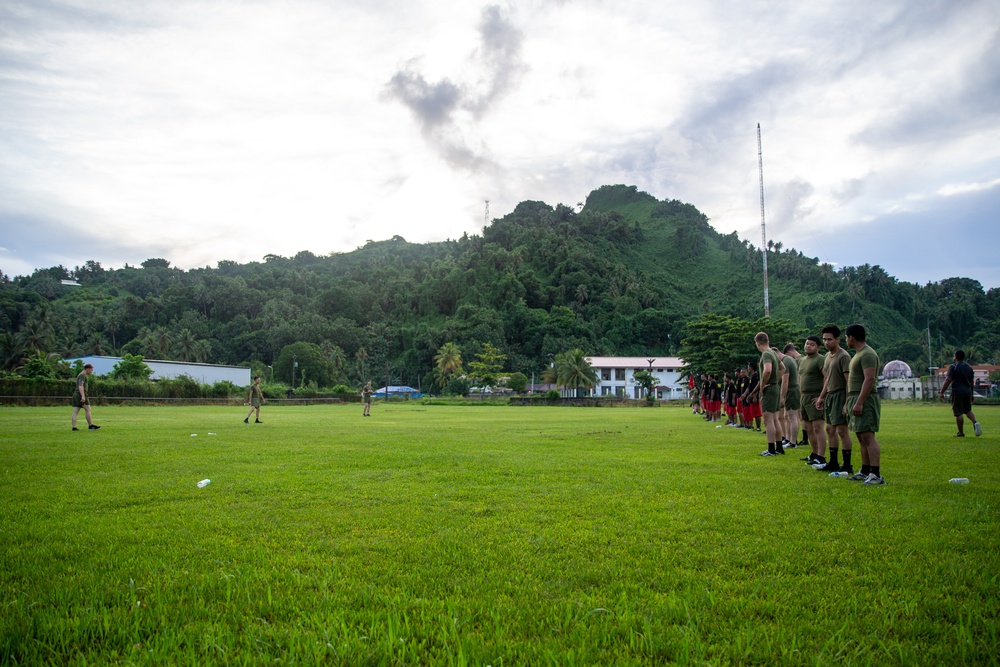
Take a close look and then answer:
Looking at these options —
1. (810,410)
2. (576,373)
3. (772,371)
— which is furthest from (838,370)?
(576,373)

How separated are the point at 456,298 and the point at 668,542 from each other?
466ft

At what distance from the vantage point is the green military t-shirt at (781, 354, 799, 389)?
12.2 metres

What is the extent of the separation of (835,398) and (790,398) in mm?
4173

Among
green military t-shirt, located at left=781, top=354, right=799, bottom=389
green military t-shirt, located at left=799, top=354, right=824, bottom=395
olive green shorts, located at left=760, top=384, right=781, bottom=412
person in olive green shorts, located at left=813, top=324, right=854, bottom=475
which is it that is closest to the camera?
person in olive green shorts, located at left=813, top=324, right=854, bottom=475

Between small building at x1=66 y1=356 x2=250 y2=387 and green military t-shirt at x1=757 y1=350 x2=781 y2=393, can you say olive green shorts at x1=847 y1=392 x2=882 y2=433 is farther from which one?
small building at x1=66 y1=356 x2=250 y2=387

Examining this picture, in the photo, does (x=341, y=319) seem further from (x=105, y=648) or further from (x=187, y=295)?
(x=105, y=648)

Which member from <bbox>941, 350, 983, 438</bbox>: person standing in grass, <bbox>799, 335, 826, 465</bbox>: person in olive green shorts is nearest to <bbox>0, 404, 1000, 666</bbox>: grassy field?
<bbox>799, 335, 826, 465</bbox>: person in olive green shorts

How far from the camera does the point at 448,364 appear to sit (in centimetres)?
10969

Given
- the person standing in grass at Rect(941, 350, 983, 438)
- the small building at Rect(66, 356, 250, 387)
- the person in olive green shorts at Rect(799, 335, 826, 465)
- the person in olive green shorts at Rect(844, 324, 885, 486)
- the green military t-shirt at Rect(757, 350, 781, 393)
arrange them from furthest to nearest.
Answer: the small building at Rect(66, 356, 250, 387) < the person standing in grass at Rect(941, 350, 983, 438) < the green military t-shirt at Rect(757, 350, 781, 393) < the person in olive green shorts at Rect(799, 335, 826, 465) < the person in olive green shorts at Rect(844, 324, 885, 486)

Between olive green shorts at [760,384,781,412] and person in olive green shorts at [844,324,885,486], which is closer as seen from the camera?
person in olive green shorts at [844,324,885,486]

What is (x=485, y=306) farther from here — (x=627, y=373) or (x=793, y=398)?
(x=793, y=398)

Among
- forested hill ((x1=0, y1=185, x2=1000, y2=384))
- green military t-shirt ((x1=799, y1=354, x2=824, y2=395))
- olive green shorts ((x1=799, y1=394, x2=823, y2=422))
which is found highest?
forested hill ((x1=0, y1=185, x2=1000, y2=384))

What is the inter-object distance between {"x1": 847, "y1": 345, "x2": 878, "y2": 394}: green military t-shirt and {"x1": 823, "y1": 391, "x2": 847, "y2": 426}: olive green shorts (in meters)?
0.39

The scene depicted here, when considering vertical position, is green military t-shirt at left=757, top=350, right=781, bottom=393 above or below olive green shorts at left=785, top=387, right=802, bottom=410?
above
